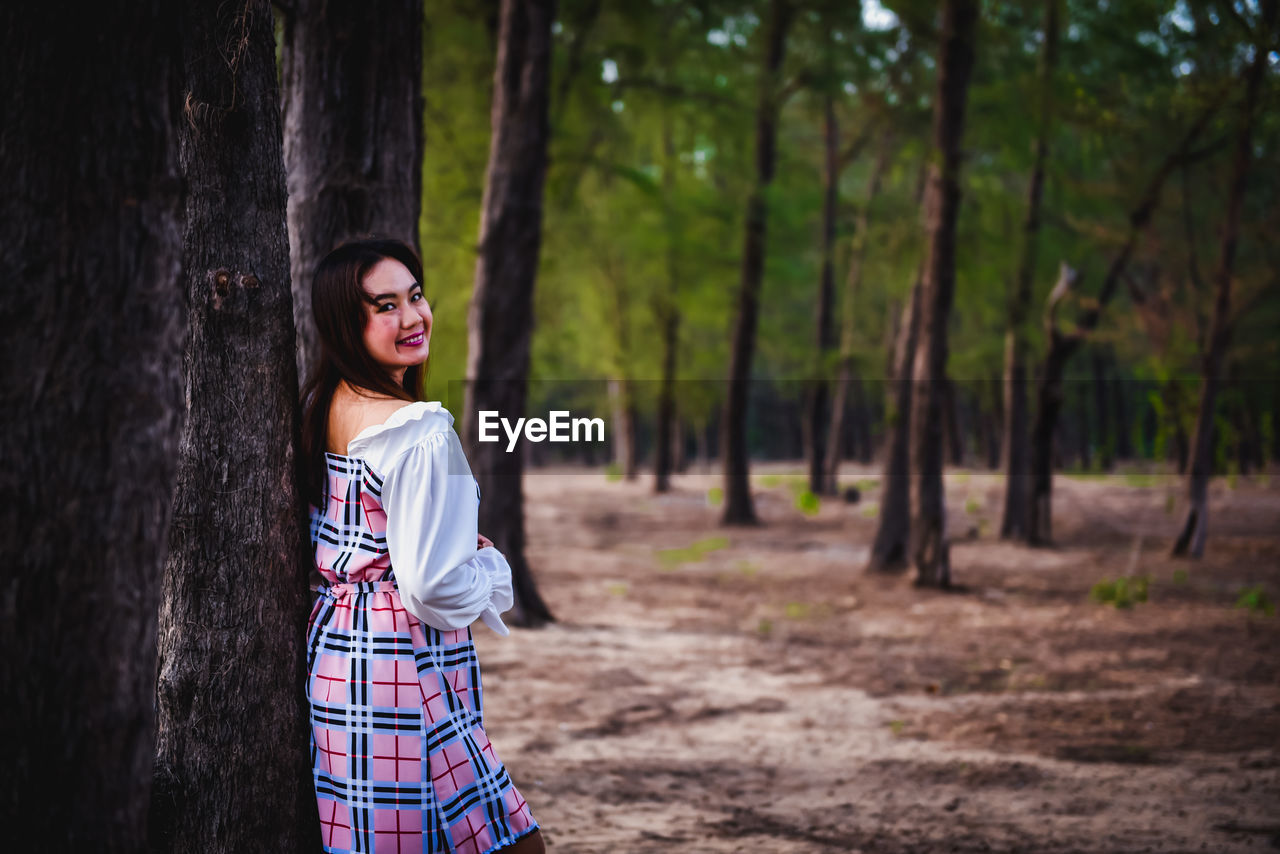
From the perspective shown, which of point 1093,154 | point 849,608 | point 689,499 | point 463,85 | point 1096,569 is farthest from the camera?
point 689,499

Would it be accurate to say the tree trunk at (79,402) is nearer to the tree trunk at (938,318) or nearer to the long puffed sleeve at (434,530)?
the long puffed sleeve at (434,530)

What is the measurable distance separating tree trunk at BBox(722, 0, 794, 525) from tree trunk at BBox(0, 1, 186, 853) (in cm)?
1669

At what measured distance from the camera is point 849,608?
1152 cm

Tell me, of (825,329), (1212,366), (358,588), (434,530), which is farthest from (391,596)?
(825,329)

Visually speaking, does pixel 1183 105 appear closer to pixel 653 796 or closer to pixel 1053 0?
pixel 1053 0

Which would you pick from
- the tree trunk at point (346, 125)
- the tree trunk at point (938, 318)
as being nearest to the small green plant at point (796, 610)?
the tree trunk at point (938, 318)

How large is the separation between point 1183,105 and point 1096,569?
6309 mm

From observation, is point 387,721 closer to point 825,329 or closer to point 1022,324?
point 1022,324

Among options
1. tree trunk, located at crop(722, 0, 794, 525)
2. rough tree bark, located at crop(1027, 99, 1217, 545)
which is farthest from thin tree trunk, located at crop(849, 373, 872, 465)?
rough tree bark, located at crop(1027, 99, 1217, 545)

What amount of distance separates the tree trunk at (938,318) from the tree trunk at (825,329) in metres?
8.28

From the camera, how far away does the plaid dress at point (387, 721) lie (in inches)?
97.0

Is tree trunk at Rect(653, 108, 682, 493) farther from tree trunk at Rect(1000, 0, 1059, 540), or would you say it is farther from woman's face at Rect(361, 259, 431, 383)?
woman's face at Rect(361, 259, 431, 383)

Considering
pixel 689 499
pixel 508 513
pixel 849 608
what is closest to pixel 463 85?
pixel 508 513

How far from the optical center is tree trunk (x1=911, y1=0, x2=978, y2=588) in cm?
1248
